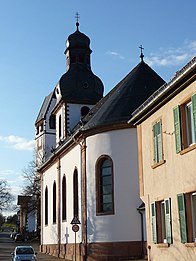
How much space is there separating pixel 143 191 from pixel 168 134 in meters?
3.63

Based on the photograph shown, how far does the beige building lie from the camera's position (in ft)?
46.8

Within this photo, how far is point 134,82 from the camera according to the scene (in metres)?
29.7

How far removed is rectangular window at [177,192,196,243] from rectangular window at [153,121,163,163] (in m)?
2.40

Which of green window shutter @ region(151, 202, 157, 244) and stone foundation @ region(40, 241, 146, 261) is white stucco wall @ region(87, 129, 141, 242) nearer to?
stone foundation @ region(40, 241, 146, 261)

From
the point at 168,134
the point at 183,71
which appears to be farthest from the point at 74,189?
the point at 183,71

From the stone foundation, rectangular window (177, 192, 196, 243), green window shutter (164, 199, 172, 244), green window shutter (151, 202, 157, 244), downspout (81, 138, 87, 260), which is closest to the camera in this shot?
rectangular window (177, 192, 196, 243)

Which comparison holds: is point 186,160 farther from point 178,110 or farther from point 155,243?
point 155,243

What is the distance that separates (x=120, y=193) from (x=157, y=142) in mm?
9446

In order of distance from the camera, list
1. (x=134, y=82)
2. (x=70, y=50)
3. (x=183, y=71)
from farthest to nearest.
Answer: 1. (x=70, y=50)
2. (x=134, y=82)
3. (x=183, y=71)

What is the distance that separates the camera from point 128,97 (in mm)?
28281

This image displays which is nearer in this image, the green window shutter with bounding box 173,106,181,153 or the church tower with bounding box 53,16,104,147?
the green window shutter with bounding box 173,106,181,153

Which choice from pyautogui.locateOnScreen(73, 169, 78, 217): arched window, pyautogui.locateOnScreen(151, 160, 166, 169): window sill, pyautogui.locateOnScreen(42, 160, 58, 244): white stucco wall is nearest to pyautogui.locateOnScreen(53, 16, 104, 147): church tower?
pyautogui.locateOnScreen(42, 160, 58, 244): white stucco wall

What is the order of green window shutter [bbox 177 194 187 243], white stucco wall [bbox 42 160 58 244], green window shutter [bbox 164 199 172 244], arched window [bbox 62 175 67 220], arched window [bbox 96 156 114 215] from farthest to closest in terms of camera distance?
white stucco wall [bbox 42 160 58 244] → arched window [bbox 62 175 67 220] → arched window [bbox 96 156 114 215] → green window shutter [bbox 164 199 172 244] → green window shutter [bbox 177 194 187 243]

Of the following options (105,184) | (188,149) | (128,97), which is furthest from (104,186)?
(188,149)
